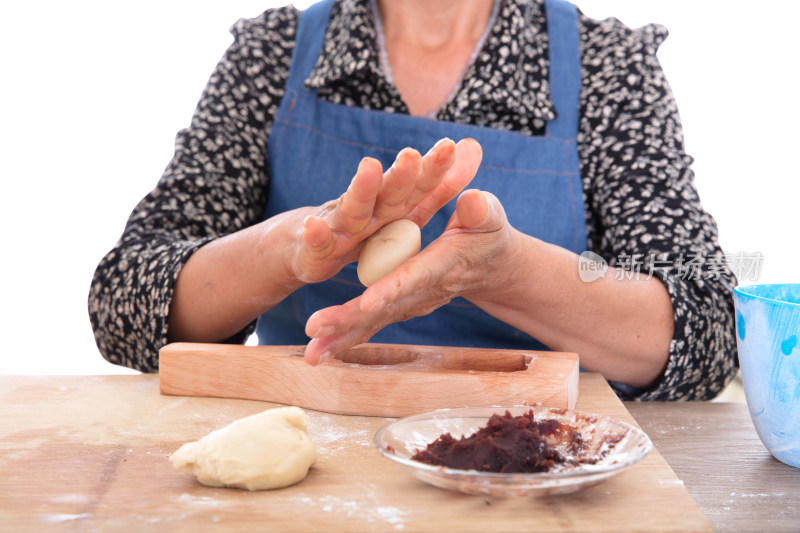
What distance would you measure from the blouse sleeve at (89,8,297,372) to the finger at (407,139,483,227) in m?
0.50

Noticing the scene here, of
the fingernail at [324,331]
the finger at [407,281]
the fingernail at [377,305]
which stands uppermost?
the finger at [407,281]

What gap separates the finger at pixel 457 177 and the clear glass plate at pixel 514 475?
33cm

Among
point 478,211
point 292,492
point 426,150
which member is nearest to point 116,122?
point 426,150

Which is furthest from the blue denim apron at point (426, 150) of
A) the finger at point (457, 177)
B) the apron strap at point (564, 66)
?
the finger at point (457, 177)

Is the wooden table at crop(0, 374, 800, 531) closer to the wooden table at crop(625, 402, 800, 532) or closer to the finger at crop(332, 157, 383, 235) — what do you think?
the wooden table at crop(625, 402, 800, 532)

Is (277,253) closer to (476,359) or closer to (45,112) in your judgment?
(476,359)

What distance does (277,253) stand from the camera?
116 cm

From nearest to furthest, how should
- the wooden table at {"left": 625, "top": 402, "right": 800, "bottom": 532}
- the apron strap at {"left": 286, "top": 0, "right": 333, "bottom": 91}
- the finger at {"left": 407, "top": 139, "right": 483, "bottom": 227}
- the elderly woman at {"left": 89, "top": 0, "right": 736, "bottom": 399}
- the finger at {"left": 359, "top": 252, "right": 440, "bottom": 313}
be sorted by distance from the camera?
the wooden table at {"left": 625, "top": 402, "right": 800, "bottom": 532}
the finger at {"left": 359, "top": 252, "right": 440, "bottom": 313}
the finger at {"left": 407, "top": 139, "right": 483, "bottom": 227}
the elderly woman at {"left": 89, "top": 0, "right": 736, "bottom": 399}
the apron strap at {"left": 286, "top": 0, "right": 333, "bottom": 91}

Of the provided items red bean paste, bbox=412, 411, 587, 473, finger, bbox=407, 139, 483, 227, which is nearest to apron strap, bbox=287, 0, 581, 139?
finger, bbox=407, 139, 483, 227

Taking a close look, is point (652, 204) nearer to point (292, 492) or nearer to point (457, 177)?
point (457, 177)

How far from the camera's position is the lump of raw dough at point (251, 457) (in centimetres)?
77

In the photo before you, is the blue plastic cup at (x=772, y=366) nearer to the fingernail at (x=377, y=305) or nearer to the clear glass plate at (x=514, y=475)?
the clear glass plate at (x=514, y=475)

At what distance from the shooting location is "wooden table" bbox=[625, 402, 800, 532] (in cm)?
80

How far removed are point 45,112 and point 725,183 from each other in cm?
247
